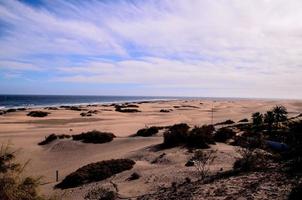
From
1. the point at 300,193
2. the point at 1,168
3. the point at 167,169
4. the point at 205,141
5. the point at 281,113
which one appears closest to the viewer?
the point at 300,193

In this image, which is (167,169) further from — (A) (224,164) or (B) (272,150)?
(B) (272,150)

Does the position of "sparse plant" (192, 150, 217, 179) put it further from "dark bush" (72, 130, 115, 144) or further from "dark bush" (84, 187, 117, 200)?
"dark bush" (72, 130, 115, 144)

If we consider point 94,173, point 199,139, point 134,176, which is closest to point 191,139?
point 199,139

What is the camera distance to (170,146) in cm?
2220

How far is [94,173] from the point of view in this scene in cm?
1642

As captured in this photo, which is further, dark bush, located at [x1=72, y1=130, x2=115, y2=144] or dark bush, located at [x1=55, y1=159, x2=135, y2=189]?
dark bush, located at [x1=72, y1=130, x2=115, y2=144]

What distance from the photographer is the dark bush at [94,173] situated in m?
15.9

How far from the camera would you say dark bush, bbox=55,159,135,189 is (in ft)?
52.3

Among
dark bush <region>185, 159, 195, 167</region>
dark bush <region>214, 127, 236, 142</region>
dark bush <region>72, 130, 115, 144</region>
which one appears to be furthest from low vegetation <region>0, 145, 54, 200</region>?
dark bush <region>72, 130, 115, 144</region>

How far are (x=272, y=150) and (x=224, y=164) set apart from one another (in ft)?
15.0

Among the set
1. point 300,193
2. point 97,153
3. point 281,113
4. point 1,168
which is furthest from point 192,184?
point 281,113

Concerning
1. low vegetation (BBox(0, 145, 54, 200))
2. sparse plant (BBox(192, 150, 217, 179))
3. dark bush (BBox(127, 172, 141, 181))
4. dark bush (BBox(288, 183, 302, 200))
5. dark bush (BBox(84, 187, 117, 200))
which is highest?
low vegetation (BBox(0, 145, 54, 200))

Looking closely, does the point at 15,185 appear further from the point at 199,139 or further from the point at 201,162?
the point at 199,139

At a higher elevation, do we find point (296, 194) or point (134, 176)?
point (296, 194)
